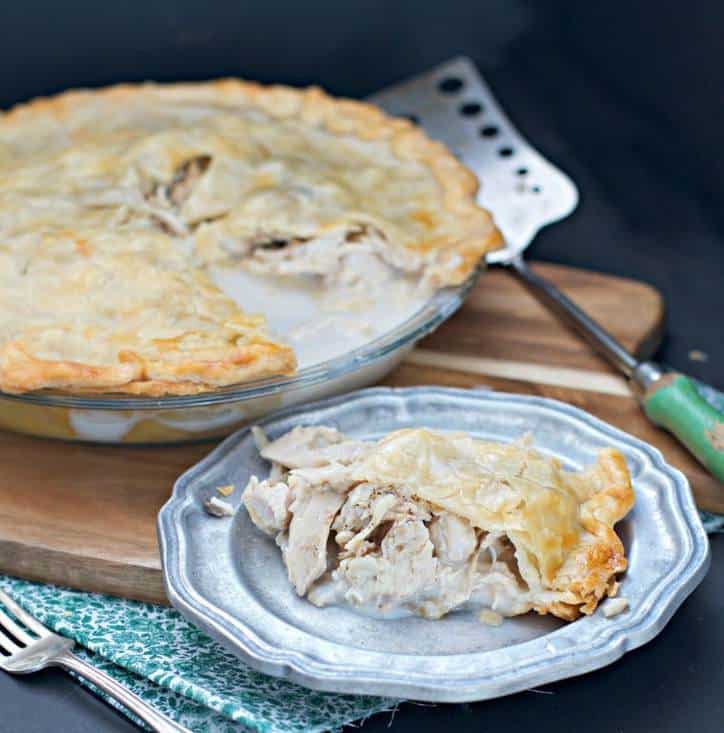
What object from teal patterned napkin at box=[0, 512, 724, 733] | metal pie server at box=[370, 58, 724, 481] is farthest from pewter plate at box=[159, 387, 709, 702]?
metal pie server at box=[370, 58, 724, 481]

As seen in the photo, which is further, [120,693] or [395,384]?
[395,384]

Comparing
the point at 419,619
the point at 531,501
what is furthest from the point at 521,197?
the point at 419,619

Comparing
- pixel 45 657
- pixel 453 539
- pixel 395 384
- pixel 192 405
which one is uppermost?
pixel 453 539

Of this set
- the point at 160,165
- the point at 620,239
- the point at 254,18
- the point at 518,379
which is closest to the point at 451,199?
the point at 518,379

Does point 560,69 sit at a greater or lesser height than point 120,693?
greater

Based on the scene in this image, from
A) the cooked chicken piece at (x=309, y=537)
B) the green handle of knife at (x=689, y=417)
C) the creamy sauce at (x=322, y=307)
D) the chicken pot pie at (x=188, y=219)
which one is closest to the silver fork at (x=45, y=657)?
the cooked chicken piece at (x=309, y=537)

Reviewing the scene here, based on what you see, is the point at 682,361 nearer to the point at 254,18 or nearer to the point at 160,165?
the point at 160,165

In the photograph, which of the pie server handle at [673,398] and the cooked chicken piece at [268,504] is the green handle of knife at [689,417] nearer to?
the pie server handle at [673,398]

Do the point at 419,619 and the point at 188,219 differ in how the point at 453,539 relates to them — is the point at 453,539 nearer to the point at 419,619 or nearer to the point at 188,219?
the point at 419,619
